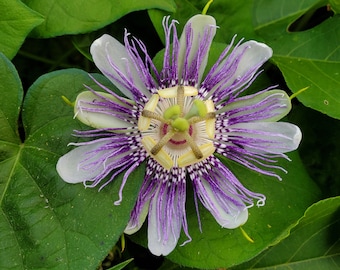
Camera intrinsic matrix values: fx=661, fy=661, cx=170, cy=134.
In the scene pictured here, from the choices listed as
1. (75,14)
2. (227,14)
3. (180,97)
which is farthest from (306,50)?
(75,14)

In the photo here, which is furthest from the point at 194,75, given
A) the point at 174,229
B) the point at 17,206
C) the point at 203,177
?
the point at 17,206

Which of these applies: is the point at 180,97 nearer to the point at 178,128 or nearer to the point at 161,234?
the point at 178,128

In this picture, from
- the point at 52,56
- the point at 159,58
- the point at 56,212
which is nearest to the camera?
the point at 56,212

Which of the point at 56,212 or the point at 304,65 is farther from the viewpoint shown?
the point at 304,65

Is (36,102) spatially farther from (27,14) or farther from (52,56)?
(52,56)

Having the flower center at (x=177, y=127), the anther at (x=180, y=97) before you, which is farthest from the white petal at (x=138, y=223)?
the anther at (x=180, y=97)

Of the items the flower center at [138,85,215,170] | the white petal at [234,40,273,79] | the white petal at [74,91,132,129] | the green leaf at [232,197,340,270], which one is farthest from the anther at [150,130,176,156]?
the green leaf at [232,197,340,270]

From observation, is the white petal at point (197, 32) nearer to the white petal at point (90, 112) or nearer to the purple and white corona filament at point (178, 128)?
the purple and white corona filament at point (178, 128)
